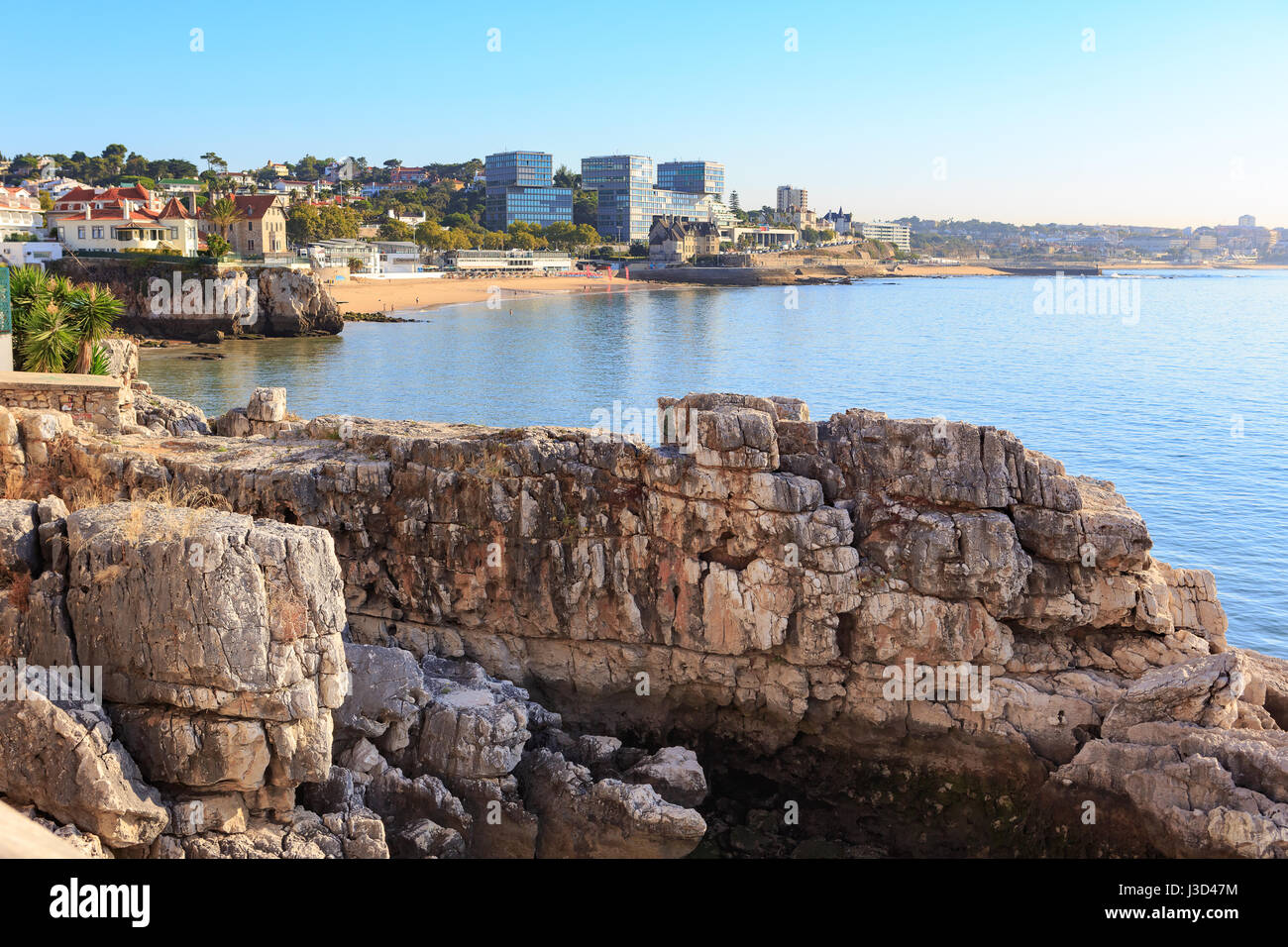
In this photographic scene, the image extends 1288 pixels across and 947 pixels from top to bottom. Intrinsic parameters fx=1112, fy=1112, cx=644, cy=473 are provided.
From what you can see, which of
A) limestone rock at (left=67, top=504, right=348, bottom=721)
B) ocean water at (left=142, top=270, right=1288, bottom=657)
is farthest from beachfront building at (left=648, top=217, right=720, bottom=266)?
limestone rock at (left=67, top=504, right=348, bottom=721)

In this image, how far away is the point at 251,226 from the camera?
105125 millimetres

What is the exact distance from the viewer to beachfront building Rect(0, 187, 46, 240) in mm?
88181

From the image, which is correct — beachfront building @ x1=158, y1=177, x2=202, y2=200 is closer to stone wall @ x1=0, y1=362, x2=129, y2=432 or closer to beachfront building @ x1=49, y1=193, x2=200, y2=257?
beachfront building @ x1=49, y1=193, x2=200, y2=257

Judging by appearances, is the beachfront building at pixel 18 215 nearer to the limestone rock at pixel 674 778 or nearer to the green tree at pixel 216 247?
the green tree at pixel 216 247

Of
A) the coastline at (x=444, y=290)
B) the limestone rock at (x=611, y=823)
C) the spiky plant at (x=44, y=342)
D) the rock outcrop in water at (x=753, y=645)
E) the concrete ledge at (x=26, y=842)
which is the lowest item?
the limestone rock at (x=611, y=823)

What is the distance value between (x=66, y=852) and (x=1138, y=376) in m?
75.4

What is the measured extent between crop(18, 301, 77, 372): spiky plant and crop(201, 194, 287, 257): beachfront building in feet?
259

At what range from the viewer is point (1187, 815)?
1430 cm

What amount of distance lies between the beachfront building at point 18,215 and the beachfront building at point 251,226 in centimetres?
1416

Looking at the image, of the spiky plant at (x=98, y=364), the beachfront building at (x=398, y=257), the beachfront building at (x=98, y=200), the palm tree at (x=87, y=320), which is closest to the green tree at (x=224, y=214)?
the beachfront building at (x=98, y=200)

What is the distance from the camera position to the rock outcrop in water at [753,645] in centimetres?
1516

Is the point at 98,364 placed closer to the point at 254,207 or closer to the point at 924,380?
the point at 924,380
